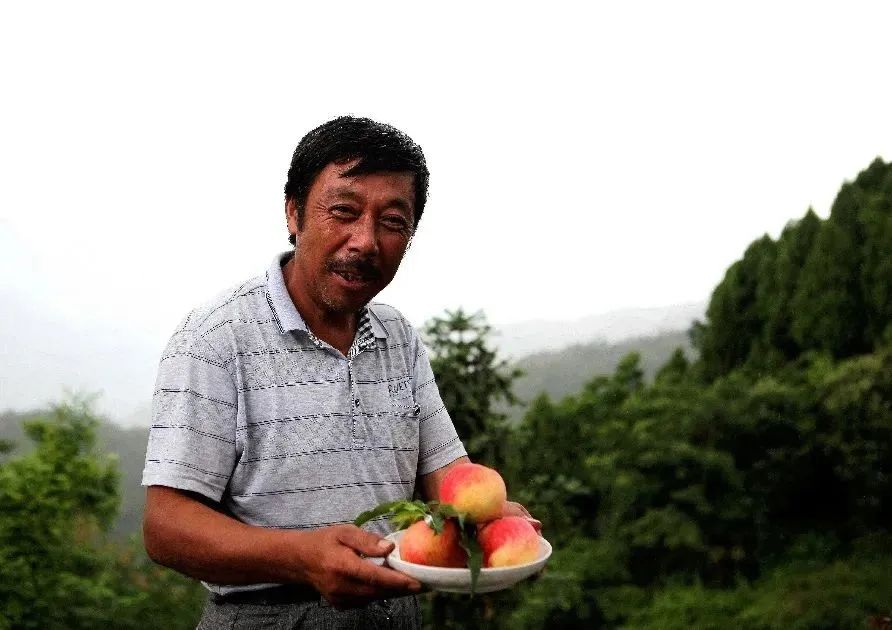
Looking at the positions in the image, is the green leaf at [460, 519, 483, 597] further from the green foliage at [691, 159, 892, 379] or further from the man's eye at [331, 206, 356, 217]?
the green foliage at [691, 159, 892, 379]

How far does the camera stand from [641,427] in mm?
9422

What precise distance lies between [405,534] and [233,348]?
539 millimetres

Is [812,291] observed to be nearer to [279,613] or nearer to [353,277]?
[353,277]

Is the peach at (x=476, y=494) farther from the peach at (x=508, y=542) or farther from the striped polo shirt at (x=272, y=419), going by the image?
the striped polo shirt at (x=272, y=419)

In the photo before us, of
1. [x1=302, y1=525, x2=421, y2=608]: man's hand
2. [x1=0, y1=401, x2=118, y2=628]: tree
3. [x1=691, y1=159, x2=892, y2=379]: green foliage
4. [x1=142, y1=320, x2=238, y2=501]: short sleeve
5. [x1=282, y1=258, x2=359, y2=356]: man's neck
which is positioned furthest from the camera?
[x1=691, y1=159, x2=892, y2=379]: green foliage

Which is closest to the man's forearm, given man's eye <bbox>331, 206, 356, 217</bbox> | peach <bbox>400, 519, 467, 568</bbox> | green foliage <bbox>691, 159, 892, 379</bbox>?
peach <bbox>400, 519, 467, 568</bbox>

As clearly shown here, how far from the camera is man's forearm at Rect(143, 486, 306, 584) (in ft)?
6.47

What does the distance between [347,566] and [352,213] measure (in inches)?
30.6

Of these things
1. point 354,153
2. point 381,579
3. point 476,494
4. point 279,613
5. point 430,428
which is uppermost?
point 354,153

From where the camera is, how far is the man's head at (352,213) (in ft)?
7.29

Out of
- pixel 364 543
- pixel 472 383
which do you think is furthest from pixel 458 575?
pixel 472 383

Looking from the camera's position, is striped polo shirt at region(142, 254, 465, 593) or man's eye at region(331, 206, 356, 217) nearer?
striped polo shirt at region(142, 254, 465, 593)

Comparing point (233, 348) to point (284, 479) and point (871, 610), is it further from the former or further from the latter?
point (871, 610)

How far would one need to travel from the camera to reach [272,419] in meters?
2.12
